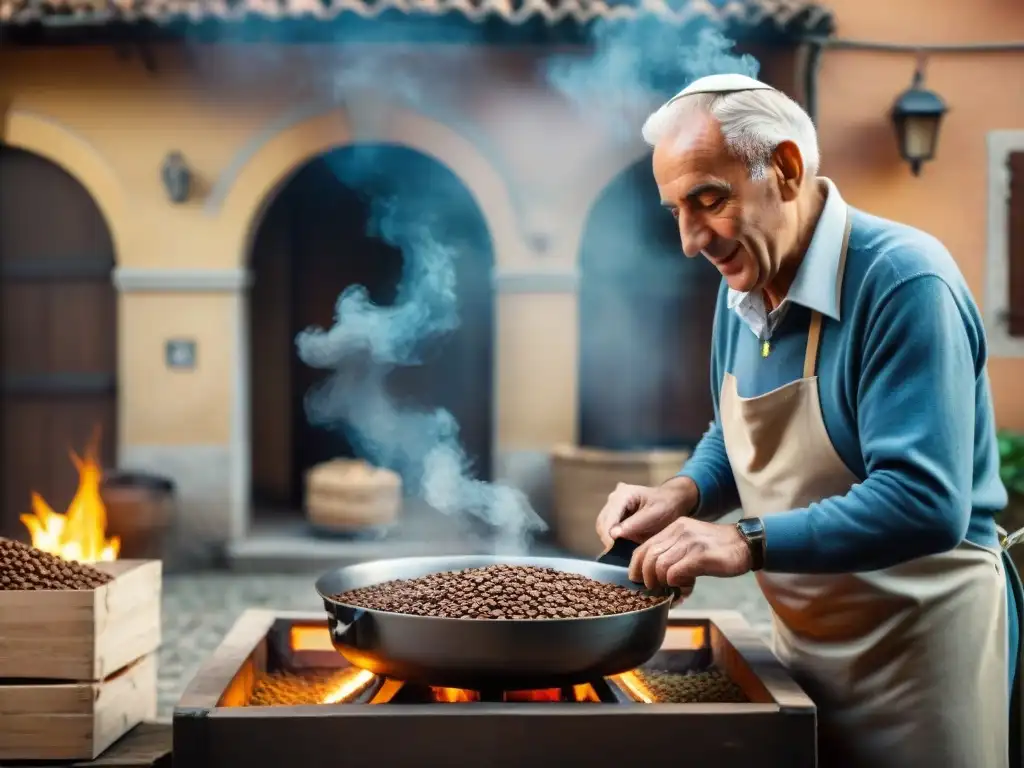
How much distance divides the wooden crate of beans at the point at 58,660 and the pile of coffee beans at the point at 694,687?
107cm

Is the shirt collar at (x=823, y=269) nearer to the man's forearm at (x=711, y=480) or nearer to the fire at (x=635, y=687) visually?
the man's forearm at (x=711, y=480)

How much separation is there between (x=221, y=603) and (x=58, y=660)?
506 centimetres

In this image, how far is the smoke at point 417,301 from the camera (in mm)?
8320

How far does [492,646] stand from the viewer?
179cm

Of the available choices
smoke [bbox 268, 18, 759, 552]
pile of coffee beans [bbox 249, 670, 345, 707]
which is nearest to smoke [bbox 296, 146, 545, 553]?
smoke [bbox 268, 18, 759, 552]

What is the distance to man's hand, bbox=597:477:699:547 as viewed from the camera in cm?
221

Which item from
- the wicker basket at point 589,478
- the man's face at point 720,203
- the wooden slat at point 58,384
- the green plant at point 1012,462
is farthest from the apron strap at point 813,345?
the wooden slat at point 58,384

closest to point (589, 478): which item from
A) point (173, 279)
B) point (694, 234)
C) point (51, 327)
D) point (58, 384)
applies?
point (173, 279)

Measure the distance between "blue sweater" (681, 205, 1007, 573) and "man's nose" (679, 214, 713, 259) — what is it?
0.84 ft

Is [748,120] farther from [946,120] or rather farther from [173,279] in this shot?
[946,120]

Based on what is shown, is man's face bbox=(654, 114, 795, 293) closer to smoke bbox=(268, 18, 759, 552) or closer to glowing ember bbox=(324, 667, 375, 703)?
glowing ember bbox=(324, 667, 375, 703)

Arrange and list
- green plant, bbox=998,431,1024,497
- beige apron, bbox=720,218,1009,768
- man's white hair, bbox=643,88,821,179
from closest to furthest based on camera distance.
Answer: man's white hair, bbox=643,88,821,179 < beige apron, bbox=720,218,1009,768 < green plant, bbox=998,431,1024,497

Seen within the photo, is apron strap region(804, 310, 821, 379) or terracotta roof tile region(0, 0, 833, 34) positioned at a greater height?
terracotta roof tile region(0, 0, 833, 34)

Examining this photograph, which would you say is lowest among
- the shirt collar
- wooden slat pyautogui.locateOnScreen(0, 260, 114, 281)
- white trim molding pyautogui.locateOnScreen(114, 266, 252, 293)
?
the shirt collar
